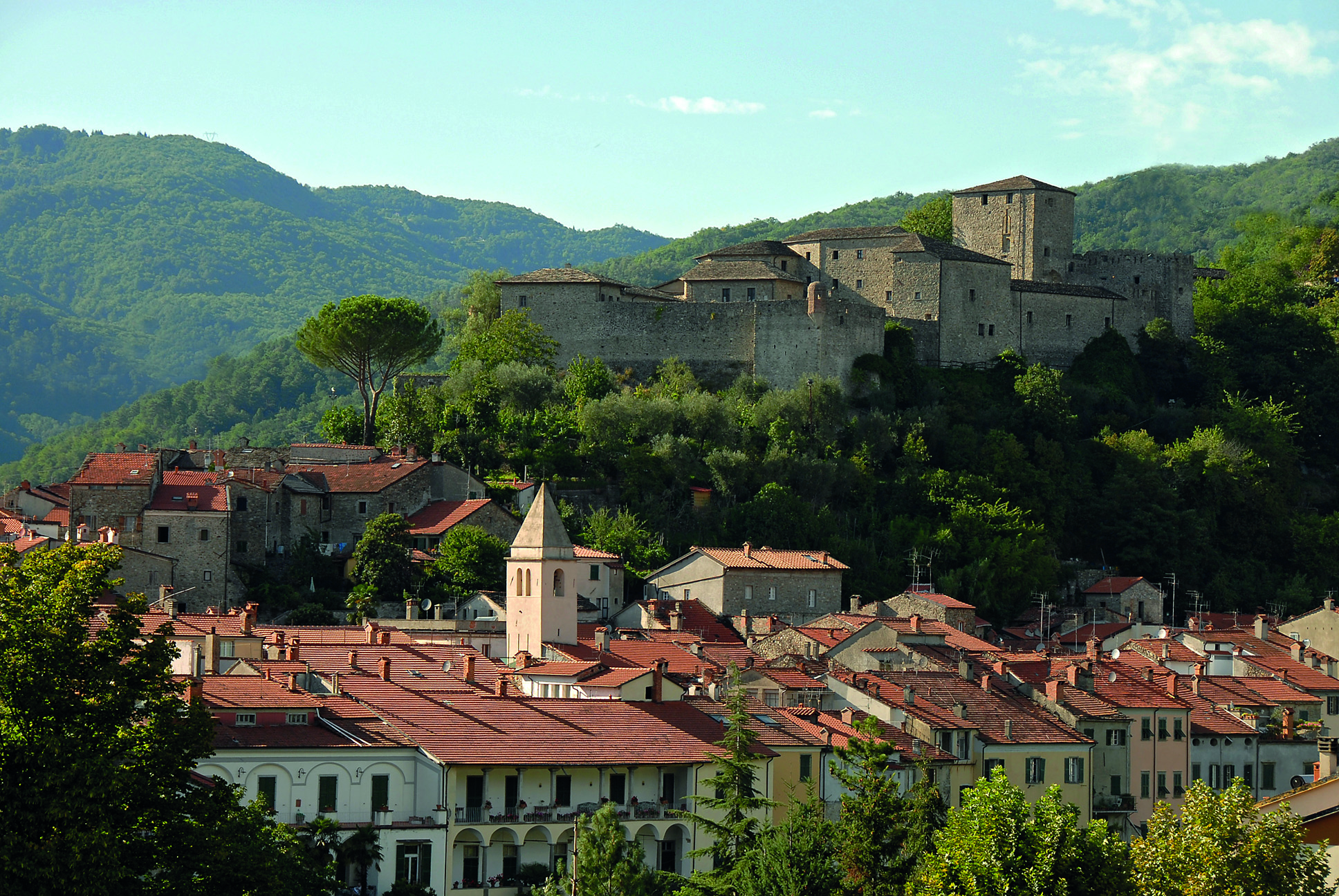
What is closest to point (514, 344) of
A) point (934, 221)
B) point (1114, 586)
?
point (1114, 586)

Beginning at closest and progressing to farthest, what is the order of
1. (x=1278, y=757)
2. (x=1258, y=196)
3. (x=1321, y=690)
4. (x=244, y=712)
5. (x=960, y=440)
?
(x=244, y=712) < (x=1278, y=757) < (x=1321, y=690) < (x=960, y=440) < (x=1258, y=196)

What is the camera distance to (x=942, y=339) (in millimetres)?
86312

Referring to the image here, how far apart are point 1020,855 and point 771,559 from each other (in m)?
44.0

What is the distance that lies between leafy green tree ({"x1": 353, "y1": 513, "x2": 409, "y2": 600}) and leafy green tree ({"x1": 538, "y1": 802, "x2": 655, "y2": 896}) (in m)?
28.0

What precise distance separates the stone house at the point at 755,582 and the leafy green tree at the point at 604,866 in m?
29.3

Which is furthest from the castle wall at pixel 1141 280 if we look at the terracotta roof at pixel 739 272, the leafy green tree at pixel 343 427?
the leafy green tree at pixel 343 427

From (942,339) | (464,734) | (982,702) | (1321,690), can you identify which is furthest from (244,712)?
(942,339)

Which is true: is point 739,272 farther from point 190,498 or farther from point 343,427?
point 190,498

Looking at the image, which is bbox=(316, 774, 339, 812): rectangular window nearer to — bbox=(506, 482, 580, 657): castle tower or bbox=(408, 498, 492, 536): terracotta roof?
bbox=(506, 482, 580, 657): castle tower

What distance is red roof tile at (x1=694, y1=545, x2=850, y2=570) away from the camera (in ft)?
222

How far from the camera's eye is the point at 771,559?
69062mm

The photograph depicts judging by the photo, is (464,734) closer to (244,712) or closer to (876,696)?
(244,712)

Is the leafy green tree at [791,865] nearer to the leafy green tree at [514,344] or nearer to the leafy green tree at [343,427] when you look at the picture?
the leafy green tree at [343,427]

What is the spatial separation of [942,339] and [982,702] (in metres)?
38.7
